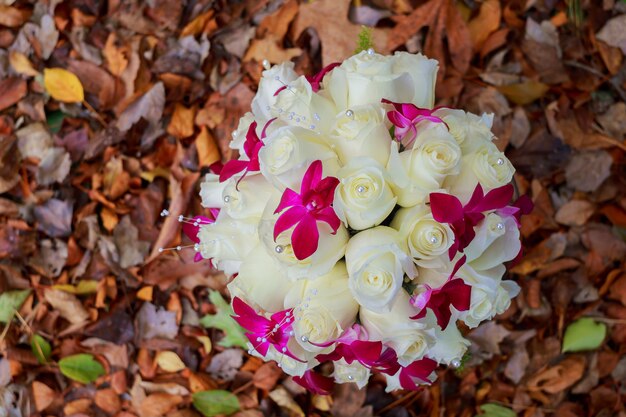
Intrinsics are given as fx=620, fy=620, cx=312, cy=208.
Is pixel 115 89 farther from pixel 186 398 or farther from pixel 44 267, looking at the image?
pixel 186 398

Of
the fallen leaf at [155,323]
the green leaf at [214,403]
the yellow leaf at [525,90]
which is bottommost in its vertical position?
the green leaf at [214,403]

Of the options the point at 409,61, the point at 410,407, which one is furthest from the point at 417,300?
the point at 410,407

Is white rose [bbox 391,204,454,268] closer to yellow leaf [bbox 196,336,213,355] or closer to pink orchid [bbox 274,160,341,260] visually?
pink orchid [bbox 274,160,341,260]

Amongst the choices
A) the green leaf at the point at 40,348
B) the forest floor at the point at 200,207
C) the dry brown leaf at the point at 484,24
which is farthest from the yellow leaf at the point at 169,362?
the dry brown leaf at the point at 484,24

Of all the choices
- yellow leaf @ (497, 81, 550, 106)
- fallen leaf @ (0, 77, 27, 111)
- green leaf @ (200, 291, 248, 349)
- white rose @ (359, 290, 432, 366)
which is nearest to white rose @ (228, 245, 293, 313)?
white rose @ (359, 290, 432, 366)

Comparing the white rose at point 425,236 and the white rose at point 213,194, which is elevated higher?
the white rose at point 425,236

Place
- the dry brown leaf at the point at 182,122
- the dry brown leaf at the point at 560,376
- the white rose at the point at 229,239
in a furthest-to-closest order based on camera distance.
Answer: the dry brown leaf at the point at 182,122 < the dry brown leaf at the point at 560,376 < the white rose at the point at 229,239

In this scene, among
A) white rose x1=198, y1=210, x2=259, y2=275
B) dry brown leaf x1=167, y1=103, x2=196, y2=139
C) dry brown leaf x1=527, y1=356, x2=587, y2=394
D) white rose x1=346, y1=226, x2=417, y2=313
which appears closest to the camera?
white rose x1=346, y1=226, x2=417, y2=313

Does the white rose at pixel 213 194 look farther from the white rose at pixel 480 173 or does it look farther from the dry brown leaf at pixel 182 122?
the dry brown leaf at pixel 182 122
